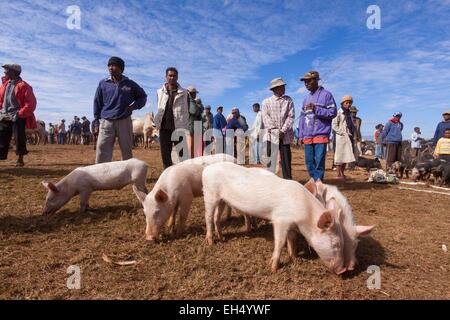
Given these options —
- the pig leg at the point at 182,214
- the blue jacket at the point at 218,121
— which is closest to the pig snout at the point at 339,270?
the pig leg at the point at 182,214

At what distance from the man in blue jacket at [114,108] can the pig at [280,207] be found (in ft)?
10.5

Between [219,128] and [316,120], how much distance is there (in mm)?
7973

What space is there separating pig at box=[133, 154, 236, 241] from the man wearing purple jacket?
3008 millimetres

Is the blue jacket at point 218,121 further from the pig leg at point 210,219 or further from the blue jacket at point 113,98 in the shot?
the pig leg at point 210,219

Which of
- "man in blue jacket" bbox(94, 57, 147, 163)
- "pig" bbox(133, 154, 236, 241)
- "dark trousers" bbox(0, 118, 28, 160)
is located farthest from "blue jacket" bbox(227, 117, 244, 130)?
"pig" bbox(133, 154, 236, 241)

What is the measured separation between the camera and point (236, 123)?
559 inches

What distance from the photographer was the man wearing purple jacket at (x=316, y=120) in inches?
273

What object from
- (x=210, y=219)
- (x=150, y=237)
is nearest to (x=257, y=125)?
(x=210, y=219)

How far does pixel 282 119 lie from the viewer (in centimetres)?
712

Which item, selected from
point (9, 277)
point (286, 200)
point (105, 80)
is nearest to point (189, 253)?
point (286, 200)

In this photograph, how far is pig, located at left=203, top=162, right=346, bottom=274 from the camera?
360cm

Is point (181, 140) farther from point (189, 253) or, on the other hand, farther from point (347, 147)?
point (347, 147)

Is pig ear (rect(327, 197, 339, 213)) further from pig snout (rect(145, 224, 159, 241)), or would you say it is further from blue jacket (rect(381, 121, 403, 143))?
blue jacket (rect(381, 121, 403, 143))

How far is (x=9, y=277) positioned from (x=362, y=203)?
641cm
